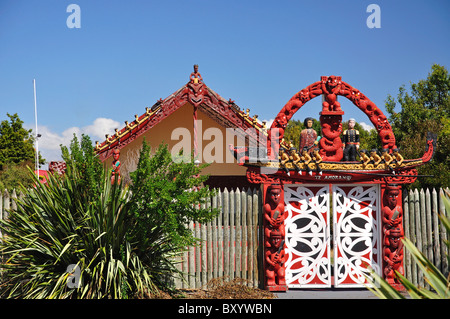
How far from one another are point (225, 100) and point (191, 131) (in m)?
2.55

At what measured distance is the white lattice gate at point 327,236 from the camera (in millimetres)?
9523

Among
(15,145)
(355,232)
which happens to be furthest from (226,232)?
(15,145)

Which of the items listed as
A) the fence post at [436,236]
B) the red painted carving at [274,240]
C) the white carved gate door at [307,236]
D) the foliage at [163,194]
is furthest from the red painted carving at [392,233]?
the foliage at [163,194]

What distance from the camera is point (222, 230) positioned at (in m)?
9.70

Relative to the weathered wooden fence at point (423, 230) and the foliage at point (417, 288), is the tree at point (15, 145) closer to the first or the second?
the weathered wooden fence at point (423, 230)

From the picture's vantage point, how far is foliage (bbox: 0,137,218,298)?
7.39 metres

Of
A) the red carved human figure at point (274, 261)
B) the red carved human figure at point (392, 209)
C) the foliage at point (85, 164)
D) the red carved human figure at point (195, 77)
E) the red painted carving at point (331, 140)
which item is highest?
the red carved human figure at point (195, 77)

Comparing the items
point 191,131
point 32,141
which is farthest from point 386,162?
point 32,141

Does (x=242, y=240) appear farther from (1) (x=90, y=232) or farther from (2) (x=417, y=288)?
(2) (x=417, y=288)

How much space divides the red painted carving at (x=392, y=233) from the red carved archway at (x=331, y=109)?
95 cm

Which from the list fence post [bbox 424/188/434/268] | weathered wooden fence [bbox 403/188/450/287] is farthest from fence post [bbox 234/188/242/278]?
fence post [bbox 424/188/434/268]

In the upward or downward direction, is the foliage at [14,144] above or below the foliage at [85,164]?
above

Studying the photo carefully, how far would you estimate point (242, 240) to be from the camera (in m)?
9.68

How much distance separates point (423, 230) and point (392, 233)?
869mm
